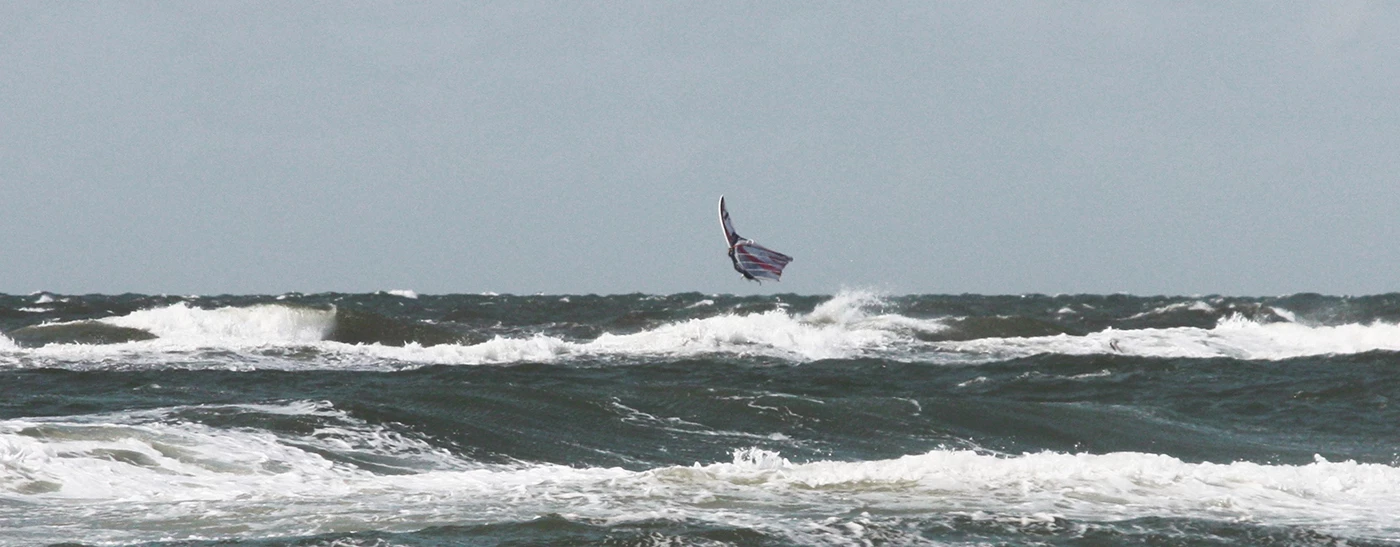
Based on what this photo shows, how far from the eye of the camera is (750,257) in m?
22.6

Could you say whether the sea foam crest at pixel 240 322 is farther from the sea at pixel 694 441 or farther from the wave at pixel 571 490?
the wave at pixel 571 490

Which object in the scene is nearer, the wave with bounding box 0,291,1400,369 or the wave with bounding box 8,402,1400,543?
the wave with bounding box 8,402,1400,543

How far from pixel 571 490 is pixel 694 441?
451 cm

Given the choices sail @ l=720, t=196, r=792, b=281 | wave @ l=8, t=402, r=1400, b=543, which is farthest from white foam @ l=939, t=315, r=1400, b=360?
wave @ l=8, t=402, r=1400, b=543

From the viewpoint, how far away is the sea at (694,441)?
911cm

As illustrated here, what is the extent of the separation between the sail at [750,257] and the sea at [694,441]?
5.31 feet

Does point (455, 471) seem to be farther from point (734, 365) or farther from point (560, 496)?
point (734, 365)

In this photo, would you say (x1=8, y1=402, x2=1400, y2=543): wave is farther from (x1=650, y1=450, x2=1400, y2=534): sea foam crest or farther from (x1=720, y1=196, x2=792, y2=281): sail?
(x1=720, y1=196, x2=792, y2=281): sail

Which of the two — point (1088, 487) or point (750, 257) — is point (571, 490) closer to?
point (1088, 487)

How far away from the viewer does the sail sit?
73.3 ft

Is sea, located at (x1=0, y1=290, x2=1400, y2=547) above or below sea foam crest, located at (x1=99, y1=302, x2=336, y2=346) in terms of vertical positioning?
below

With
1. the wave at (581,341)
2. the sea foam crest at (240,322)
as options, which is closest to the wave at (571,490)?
the wave at (581,341)

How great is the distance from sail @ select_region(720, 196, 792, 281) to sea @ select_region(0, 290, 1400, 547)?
1619 mm

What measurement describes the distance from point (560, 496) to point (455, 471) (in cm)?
227
